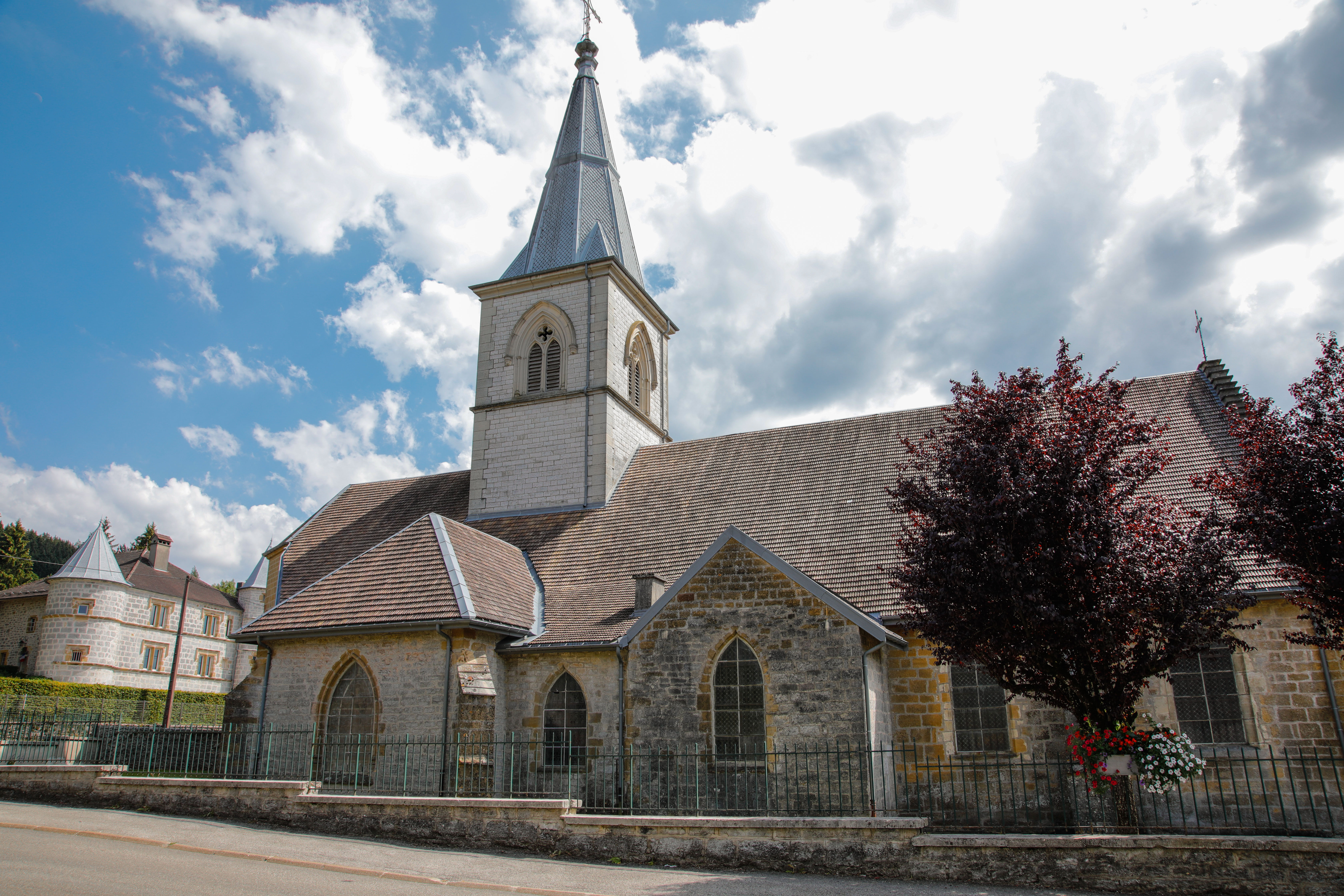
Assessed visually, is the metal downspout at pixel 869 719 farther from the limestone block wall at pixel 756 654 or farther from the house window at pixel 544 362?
the house window at pixel 544 362

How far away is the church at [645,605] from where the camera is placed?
1277 centimetres

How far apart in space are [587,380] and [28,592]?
112 ft

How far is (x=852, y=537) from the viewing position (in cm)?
1616

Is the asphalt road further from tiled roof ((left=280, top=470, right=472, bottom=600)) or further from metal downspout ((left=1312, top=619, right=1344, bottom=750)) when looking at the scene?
tiled roof ((left=280, top=470, right=472, bottom=600))

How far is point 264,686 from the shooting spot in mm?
15242

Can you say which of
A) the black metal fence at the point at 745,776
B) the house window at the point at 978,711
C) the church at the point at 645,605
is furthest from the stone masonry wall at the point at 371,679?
the house window at the point at 978,711

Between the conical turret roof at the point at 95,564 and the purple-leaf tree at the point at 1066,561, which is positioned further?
the conical turret roof at the point at 95,564

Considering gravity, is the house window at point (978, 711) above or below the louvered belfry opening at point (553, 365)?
below

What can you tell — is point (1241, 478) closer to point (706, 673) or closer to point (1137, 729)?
point (1137, 729)

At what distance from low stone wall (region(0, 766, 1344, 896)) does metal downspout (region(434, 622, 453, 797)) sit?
1.83 metres

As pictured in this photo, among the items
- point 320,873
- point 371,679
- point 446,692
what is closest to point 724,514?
point 446,692

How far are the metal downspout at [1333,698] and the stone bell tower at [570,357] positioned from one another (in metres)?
13.9

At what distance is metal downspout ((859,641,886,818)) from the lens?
11555 mm

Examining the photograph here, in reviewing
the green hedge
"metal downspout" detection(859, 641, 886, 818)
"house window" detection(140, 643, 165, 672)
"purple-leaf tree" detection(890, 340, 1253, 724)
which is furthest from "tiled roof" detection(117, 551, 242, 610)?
"purple-leaf tree" detection(890, 340, 1253, 724)
